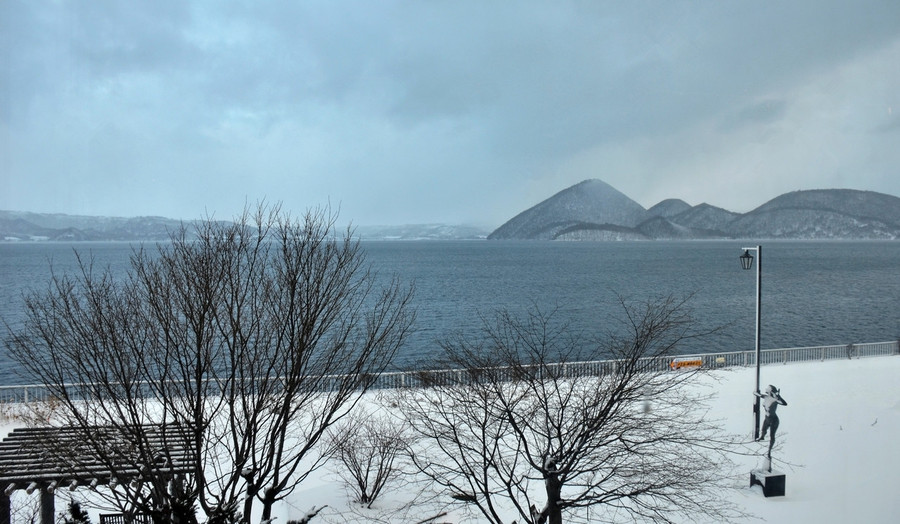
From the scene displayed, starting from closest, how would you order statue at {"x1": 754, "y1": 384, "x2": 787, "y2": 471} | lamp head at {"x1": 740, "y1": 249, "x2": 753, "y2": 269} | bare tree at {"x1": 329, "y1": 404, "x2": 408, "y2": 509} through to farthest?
bare tree at {"x1": 329, "y1": 404, "x2": 408, "y2": 509}, statue at {"x1": 754, "y1": 384, "x2": 787, "y2": 471}, lamp head at {"x1": 740, "y1": 249, "x2": 753, "y2": 269}

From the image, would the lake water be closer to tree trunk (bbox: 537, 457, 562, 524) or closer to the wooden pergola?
tree trunk (bbox: 537, 457, 562, 524)

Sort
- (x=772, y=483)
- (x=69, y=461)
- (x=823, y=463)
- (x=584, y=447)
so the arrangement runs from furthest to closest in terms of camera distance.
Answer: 1. (x=823, y=463)
2. (x=772, y=483)
3. (x=584, y=447)
4. (x=69, y=461)

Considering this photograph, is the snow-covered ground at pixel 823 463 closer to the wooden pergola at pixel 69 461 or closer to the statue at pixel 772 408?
the statue at pixel 772 408

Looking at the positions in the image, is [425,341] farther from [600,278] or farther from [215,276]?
[600,278]

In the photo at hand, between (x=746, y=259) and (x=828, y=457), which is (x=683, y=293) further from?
(x=828, y=457)

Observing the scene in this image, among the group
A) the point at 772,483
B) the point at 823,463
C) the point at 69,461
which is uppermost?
the point at 69,461

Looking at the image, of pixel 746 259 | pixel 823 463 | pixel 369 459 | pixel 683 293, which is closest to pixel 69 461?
pixel 369 459

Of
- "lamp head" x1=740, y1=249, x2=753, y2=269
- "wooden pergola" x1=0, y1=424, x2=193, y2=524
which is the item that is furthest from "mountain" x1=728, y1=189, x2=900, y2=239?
"wooden pergola" x1=0, y1=424, x2=193, y2=524

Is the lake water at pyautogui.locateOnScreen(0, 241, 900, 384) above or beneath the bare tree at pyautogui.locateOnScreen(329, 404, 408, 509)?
beneath

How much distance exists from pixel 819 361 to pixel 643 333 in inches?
566

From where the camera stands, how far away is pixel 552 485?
6.81m

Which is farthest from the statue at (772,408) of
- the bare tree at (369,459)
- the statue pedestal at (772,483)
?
the bare tree at (369,459)

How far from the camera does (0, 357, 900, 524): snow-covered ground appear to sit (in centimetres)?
665

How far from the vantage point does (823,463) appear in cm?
893
